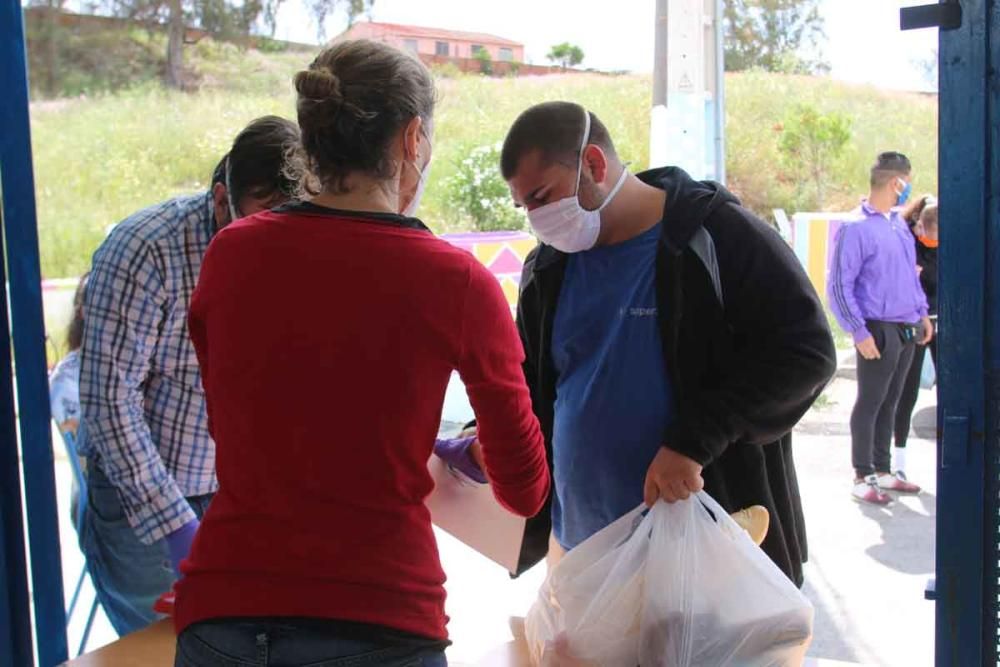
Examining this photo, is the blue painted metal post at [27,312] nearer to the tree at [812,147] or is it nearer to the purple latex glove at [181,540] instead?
the purple latex glove at [181,540]

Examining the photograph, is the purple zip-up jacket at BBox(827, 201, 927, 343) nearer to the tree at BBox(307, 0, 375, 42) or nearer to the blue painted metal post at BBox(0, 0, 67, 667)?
the blue painted metal post at BBox(0, 0, 67, 667)

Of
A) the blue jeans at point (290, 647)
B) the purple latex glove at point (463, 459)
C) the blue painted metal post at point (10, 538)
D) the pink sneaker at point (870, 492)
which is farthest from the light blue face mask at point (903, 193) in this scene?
the blue jeans at point (290, 647)

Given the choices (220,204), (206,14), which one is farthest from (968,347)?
(206,14)

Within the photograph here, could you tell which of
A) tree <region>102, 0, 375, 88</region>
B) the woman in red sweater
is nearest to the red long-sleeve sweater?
the woman in red sweater

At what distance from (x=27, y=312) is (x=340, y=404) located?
3.43 feet

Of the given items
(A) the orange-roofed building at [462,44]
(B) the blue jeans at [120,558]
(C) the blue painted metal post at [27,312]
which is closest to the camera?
(C) the blue painted metal post at [27,312]

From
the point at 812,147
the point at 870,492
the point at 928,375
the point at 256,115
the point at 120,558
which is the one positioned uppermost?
the point at 256,115

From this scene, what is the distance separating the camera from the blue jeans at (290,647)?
1.03 m

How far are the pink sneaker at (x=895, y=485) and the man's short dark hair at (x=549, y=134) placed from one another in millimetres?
3979

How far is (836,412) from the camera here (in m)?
7.80

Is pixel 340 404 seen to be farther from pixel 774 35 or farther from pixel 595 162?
pixel 774 35

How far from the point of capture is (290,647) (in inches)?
40.5

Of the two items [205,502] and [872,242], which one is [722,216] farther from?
[872,242]

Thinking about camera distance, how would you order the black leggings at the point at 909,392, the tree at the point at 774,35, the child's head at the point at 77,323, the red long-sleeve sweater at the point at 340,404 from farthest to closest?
the tree at the point at 774,35
the black leggings at the point at 909,392
the child's head at the point at 77,323
the red long-sleeve sweater at the point at 340,404
